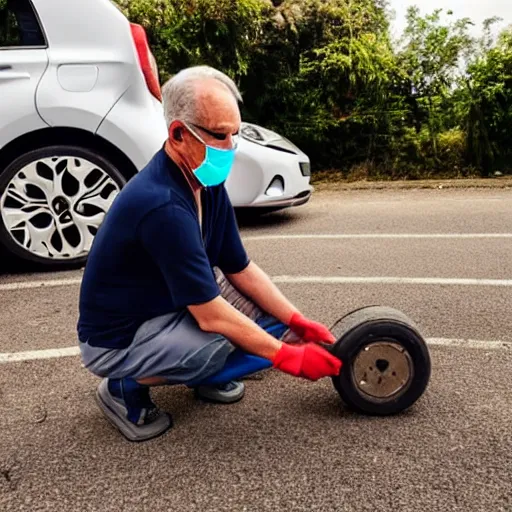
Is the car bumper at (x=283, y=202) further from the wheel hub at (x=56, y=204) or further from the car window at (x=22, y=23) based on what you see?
the car window at (x=22, y=23)

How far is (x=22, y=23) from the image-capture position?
409 cm

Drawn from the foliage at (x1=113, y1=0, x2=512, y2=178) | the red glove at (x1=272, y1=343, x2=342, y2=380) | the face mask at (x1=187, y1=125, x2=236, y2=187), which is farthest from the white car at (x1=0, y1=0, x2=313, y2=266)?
the foliage at (x1=113, y1=0, x2=512, y2=178)

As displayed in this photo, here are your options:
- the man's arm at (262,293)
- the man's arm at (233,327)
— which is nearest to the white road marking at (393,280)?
the man's arm at (262,293)

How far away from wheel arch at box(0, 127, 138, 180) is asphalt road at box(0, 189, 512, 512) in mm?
856

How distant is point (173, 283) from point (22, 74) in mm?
2476

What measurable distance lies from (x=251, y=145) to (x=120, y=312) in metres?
3.29

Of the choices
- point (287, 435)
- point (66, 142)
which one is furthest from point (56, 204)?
point (287, 435)

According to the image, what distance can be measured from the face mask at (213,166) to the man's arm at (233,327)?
1.24 feet

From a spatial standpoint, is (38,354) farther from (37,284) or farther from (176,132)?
(176,132)

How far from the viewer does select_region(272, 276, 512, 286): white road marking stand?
12.8 ft

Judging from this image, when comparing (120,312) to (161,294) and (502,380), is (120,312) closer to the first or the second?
(161,294)

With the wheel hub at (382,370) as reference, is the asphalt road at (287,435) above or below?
below

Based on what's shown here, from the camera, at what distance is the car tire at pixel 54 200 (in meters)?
4.07

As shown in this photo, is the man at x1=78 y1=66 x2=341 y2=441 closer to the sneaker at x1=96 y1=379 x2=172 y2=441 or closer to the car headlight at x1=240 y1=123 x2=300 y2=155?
the sneaker at x1=96 y1=379 x2=172 y2=441
